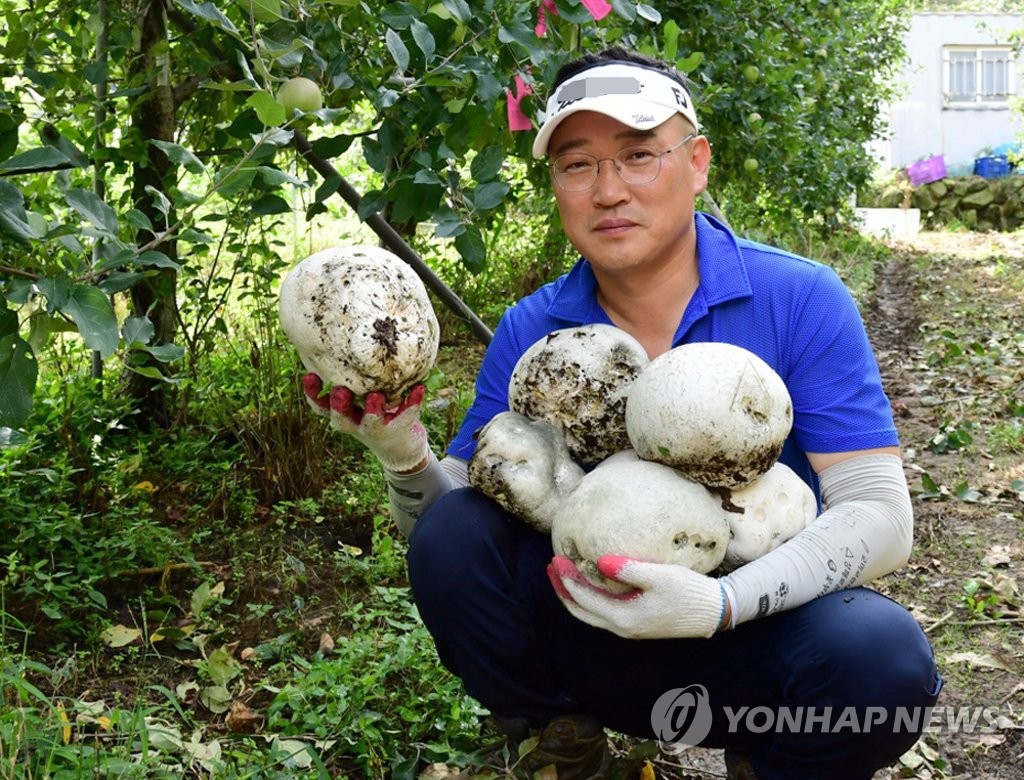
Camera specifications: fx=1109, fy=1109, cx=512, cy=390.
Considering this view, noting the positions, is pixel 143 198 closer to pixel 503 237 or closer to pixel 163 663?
pixel 163 663

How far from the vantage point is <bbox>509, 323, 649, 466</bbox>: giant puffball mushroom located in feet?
6.22

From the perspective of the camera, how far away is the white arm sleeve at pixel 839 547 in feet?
5.61

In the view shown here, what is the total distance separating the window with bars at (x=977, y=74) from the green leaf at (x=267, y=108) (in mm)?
22774

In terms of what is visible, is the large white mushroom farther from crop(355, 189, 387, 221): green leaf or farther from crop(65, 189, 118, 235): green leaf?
crop(65, 189, 118, 235): green leaf

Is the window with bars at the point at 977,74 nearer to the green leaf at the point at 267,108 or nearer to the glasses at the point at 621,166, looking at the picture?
the glasses at the point at 621,166

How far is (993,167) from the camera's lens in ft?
60.6

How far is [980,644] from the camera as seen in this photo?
2.83m

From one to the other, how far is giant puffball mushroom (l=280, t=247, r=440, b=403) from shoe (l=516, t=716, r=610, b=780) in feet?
2.27

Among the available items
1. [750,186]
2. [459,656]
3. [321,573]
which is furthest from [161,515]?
[750,186]

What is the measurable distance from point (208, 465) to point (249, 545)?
0.40m

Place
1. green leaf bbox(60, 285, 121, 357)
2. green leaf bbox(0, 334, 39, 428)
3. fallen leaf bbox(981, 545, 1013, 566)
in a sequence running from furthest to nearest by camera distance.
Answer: fallen leaf bbox(981, 545, 1013, 566), green leaf bbox(0, 334, 39, 428), green leaf bbox(60, 285, 121, 357)

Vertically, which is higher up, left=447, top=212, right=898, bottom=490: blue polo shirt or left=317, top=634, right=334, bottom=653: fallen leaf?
left=447, top=212, right=898, bottom=490: blue polo shirt

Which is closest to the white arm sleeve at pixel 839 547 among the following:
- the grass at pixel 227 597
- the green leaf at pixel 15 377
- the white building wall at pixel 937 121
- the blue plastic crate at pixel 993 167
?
the grass at pixel 227 597

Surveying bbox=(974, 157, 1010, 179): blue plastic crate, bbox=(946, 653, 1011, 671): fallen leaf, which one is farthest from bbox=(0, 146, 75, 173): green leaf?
bbox=(974, 157, 1010, 179): blue plastic crate
